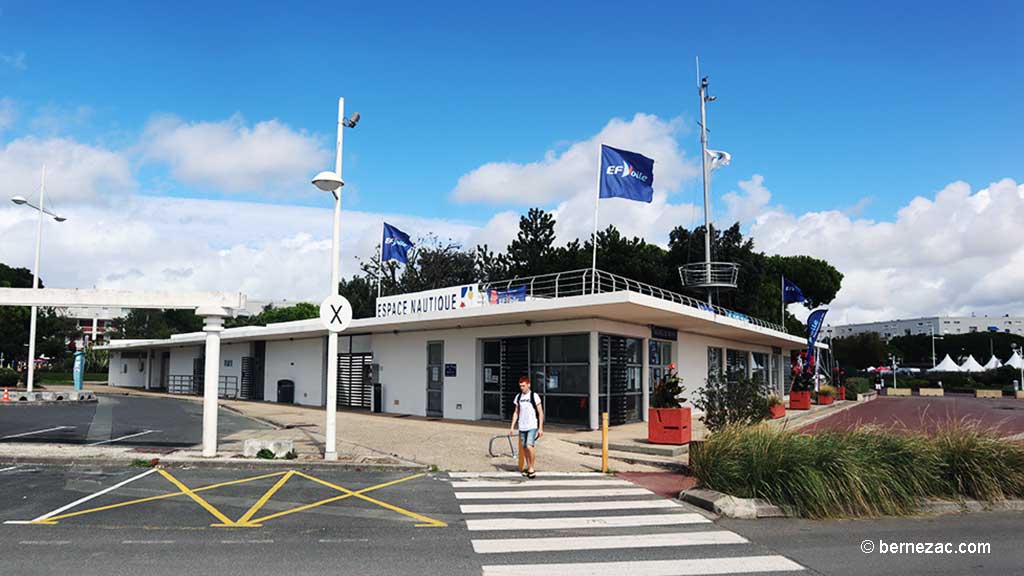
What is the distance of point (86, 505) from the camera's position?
8750 mm

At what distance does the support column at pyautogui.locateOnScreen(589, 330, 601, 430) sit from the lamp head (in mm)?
8961

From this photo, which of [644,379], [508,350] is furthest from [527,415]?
[644,379]

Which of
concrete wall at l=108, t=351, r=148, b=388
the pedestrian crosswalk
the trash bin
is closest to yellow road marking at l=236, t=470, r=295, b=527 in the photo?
the pedestrian crosswalk

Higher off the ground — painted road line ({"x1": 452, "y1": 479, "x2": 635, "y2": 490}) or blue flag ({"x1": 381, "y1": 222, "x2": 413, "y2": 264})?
blue flag ({"x1": 381, "y1": 222, "x2": 413, "y2": 264})

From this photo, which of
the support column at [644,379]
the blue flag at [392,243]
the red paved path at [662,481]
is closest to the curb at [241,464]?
the red paved path at [662,481]

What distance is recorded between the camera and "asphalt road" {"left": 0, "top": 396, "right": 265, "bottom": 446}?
1550 centimetres

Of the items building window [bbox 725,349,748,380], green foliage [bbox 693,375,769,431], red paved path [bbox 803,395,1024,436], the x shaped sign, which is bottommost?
red paved path [bbox 803,395,1024,436]

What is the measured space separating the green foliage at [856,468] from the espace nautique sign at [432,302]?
464 inches

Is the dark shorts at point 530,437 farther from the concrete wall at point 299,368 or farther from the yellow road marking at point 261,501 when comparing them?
the concrete wall at point 299,368

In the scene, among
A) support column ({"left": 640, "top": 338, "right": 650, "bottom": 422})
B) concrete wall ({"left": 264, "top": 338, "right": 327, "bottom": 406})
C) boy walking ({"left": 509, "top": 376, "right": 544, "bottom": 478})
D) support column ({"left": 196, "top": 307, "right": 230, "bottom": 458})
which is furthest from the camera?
concrete wall ({"left": 264, "top": 338, "right": 327, "bottom": 406})

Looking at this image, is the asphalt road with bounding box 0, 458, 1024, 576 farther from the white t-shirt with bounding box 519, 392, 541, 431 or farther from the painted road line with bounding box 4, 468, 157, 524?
the white t-shirt with bounding box 519, 392, 541, 431

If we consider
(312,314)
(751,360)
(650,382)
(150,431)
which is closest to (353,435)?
(150,431)

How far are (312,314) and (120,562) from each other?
3292 inches

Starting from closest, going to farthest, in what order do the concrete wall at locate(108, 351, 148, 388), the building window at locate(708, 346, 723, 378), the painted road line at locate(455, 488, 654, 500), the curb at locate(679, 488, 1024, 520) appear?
the curb at locate(679, 488, 1024, 520) → the painted road line at locate(455, 488, 654, 500) → the building window at locate(708, 346, 723, 378) → the concrete wall at locate(108, 351, 148, 388)
